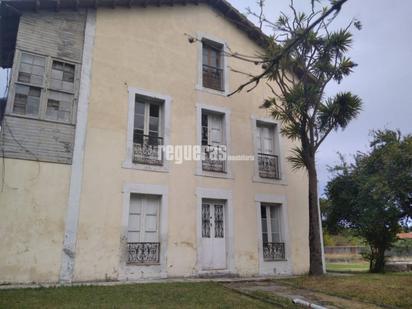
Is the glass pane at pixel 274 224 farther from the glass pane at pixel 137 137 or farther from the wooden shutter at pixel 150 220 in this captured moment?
the glass pane at pixel 137 137

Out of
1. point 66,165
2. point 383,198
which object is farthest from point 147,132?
point 383,198

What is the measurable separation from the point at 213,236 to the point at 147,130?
150 inches

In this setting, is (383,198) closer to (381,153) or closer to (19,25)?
(381,153)

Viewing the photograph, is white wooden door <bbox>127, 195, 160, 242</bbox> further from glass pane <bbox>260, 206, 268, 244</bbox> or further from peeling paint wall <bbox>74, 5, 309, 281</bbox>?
glass pane <bbox>260, 206, 268, 244</bbox>

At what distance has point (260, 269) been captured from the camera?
11.2m

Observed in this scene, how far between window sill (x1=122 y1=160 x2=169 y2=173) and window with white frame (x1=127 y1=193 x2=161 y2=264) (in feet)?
2.46

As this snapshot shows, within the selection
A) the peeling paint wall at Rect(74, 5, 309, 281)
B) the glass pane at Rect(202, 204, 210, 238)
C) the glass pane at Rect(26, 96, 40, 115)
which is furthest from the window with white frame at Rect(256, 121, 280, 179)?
the glass pane at Rect(26, 96, 40, 115)

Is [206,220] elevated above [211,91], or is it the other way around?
[211,91]

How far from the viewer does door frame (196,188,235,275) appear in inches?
406

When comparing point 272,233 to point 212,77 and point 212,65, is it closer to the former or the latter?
point 212,77

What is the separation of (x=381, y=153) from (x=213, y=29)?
816cm

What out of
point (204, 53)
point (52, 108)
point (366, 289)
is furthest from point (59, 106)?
point (366, 289)

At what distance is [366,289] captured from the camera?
7.71 metres

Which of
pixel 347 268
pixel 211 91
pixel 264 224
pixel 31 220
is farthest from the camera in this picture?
pixel 347 268
